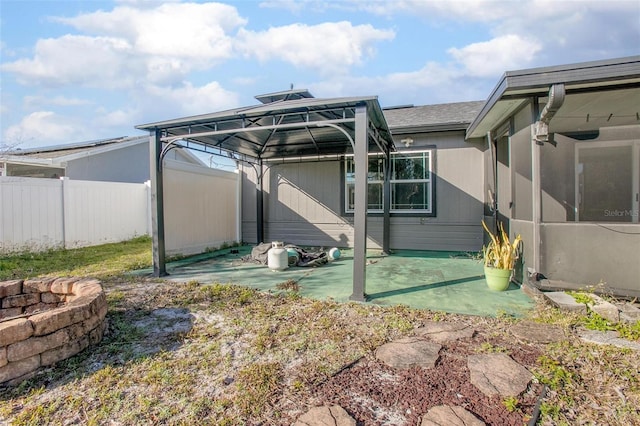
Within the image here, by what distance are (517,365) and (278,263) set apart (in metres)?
3.85

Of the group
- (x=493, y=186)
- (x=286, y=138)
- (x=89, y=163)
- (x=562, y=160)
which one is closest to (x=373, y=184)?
(x=286, y=138)

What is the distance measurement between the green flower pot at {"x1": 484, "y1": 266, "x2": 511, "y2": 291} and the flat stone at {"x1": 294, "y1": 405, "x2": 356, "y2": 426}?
3.20 m

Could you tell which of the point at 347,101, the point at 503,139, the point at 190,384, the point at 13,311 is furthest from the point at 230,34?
the point at 190,384

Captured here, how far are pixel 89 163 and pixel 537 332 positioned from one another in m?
14.2

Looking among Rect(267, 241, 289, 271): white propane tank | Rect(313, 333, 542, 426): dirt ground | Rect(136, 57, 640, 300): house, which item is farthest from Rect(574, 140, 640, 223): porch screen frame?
Rect(267, 241, 289, 271): white propane tank

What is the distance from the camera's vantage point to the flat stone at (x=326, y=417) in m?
1.73

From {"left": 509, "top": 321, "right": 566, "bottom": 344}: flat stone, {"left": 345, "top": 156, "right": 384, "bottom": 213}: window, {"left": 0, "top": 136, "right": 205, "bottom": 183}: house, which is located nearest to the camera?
{"left": 509, "top": 321, "right": 566, "bottom": 344}: flat stone

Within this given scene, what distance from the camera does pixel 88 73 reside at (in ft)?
43.7

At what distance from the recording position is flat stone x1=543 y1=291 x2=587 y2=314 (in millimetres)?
3268

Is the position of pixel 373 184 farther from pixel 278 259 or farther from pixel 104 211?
pixel 104 211

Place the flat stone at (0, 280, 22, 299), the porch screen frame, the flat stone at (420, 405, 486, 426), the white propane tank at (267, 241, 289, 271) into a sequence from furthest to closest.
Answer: the porch screen frame → the white propane tank at (267, 241, 289, 271) → the flat stone at (0, 280, 22, 299) → the flat stone at (420, 405, 486, 426)

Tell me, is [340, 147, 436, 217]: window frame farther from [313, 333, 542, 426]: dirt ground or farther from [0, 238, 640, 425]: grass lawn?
[313, 333, 542, 426]: dirt ground

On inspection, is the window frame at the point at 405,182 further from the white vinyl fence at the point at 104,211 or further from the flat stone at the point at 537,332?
the flat stone at the point at 537,332

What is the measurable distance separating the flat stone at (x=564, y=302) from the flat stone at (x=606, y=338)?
388mm
